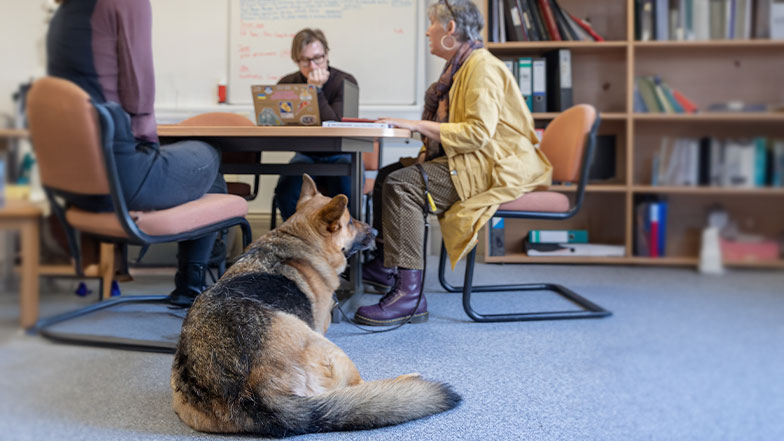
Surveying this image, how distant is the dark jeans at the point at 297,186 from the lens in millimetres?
1311

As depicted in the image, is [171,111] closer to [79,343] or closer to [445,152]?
[79,343]

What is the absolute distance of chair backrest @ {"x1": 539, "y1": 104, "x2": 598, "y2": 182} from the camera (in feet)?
4.43

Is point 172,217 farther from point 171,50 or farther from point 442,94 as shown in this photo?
point 442,94

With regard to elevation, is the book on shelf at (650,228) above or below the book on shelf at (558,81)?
below

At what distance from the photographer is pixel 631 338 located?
1.54 feet

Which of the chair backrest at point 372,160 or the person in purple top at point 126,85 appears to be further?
the chair backrest at point 372,160

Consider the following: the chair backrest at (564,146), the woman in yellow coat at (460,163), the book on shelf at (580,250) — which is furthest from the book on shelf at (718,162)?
the woman in yellow coat at (460,163)

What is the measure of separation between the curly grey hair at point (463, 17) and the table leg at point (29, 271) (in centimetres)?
148

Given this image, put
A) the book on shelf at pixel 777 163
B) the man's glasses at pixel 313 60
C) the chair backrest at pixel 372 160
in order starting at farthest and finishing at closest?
the chair backrest at pixel 372 160
the man's glasses at pixel 313 60
the book on shelf at pixel 777 163

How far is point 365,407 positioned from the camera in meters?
0.84

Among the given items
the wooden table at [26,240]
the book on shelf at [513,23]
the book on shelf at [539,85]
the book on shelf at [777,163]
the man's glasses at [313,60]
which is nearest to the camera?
the book on shelf at [777,163]

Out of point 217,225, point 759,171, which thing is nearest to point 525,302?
point 217,225

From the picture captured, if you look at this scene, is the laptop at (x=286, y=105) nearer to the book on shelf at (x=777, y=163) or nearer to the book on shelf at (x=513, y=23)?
the book on shelf at (x=513, y=23)

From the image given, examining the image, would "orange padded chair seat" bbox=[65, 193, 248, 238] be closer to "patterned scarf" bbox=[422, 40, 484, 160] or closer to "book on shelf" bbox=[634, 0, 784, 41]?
"book on shelf" bbox=[634, 0, 784, 41]
